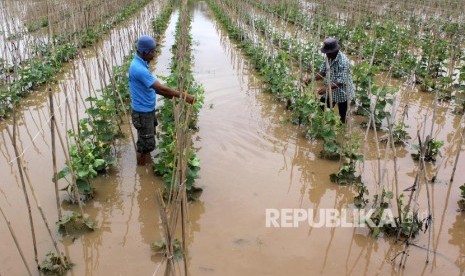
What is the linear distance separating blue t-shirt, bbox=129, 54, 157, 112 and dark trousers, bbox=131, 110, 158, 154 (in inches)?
3.0

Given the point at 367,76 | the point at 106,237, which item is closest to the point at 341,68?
the point at 367,76

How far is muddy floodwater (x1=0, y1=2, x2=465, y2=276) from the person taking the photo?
132 inches

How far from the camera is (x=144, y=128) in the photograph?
15.3 feet

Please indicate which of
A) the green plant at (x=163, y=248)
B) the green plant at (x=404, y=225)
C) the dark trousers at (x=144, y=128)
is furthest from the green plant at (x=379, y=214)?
the dark trousers at (x=144, y=128)

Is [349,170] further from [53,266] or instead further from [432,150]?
[53,266]

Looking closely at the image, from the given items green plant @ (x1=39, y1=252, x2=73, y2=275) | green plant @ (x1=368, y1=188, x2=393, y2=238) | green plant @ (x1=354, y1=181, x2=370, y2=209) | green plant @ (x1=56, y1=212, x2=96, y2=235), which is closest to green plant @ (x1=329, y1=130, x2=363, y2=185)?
green plant @ (x1=354, y1=181, x2=370, y2=209)

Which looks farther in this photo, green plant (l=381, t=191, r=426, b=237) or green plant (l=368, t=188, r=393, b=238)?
green plant (l=368, t=188, r=393, b=238)

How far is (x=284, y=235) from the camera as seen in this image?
146 inches

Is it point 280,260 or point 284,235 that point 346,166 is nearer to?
point 284,235

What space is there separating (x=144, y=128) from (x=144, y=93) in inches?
17.5

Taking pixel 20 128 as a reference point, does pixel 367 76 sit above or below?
→ above

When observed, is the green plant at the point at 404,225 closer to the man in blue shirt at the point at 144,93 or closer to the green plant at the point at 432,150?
the green plant at the point at 432,150

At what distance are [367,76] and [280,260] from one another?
3.93m

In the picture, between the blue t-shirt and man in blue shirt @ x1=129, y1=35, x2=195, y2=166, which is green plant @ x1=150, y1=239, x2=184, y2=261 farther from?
the blue t-shirt
